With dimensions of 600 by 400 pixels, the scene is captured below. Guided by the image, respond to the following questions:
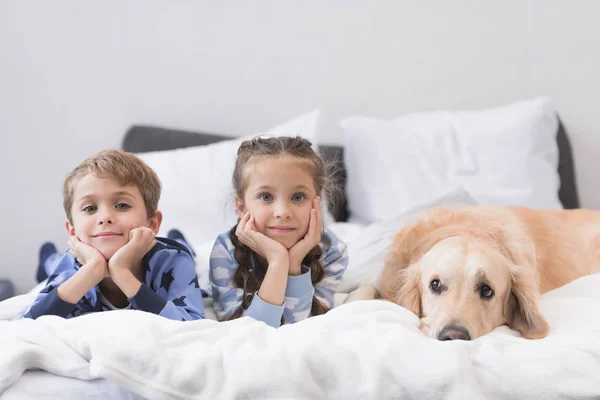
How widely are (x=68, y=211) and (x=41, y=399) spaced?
0.63 meters

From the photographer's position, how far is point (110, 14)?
3117 mm

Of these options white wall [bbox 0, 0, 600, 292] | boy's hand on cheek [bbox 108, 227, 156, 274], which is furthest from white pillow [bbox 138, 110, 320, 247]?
boy's hand on cheek [bbox 108, 227, 156, 274]

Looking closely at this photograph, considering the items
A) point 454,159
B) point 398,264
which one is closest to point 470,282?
point 398,264

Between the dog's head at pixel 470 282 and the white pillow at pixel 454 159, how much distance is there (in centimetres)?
100

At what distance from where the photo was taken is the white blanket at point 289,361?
100 centimetres

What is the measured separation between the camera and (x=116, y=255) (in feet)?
4.62

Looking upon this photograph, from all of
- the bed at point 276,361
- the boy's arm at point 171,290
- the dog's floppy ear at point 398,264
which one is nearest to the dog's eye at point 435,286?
the dog's floppy ear at point 398,264

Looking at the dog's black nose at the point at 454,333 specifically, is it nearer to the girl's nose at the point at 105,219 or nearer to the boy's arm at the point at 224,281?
the boy's arm at the point at 224,281

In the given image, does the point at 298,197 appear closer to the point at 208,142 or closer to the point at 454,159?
the point at 454,159

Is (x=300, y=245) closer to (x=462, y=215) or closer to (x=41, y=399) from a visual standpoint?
(x=462, y=215)

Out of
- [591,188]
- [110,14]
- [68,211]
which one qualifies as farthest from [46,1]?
[591,188]

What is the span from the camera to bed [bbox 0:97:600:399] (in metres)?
1.00

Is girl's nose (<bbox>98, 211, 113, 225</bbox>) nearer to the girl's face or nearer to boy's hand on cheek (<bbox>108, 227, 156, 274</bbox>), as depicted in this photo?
boy's hand on cheek (<bbox>108, 227, 156, 274</bbox>)

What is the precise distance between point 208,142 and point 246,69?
17.3 inches
